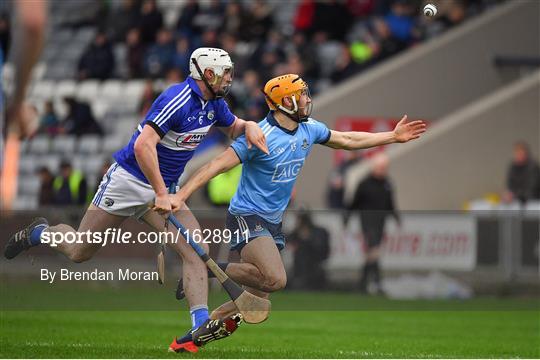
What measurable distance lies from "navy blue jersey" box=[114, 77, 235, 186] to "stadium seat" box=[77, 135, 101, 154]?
47.7 feet

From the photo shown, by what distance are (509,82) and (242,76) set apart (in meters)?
4.99

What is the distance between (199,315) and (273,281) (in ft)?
2.25

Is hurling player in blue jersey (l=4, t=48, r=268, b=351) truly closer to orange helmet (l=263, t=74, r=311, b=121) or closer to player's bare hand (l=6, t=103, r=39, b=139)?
orange helmet (l=263, t=74, r=311, b=121)

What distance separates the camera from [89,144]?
24.5 meters

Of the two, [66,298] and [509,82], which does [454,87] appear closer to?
[509,82]

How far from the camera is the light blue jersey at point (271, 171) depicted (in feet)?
→ 32.6

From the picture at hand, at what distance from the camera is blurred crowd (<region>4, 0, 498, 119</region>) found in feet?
76.8

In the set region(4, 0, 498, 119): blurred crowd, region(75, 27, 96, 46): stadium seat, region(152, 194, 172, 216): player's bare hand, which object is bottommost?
region(152, 194, 172, 216): player's bare hand

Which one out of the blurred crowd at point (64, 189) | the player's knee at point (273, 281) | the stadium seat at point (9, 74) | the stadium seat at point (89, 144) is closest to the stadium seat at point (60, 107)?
the stadium seat at point (89, 144)

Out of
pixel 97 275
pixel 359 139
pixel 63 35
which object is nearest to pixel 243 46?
pixel 63 35

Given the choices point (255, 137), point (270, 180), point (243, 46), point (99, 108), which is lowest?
point (270, 180)

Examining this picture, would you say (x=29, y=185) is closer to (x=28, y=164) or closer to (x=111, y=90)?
(x=28, y=164)

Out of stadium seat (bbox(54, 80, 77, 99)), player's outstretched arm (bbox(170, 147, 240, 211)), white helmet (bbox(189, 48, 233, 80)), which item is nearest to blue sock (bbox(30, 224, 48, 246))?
player's outstretched arm (bbox(170, 147, 240, 211))

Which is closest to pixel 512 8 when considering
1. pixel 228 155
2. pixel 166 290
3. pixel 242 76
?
pixel 242 76
